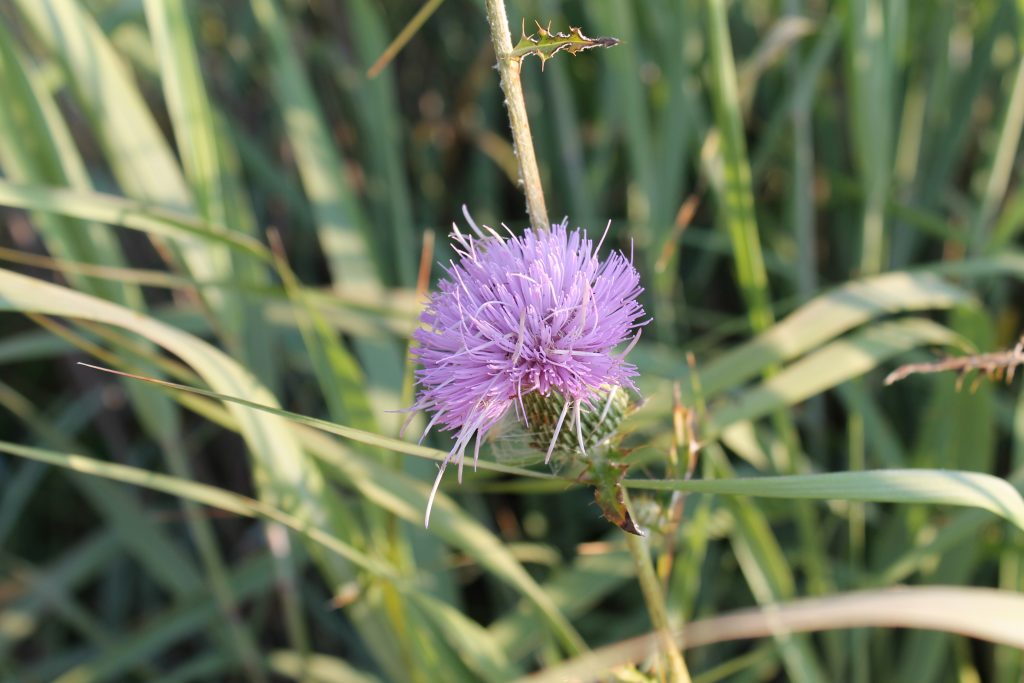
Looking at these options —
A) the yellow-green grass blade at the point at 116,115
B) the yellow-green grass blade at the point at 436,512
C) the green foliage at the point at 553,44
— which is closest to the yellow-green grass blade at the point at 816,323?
the yellow-green grass blade at the point at 436,512

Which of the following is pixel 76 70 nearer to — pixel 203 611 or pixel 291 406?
pixel 291 406

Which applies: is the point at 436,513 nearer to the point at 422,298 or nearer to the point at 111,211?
the point at 422,298

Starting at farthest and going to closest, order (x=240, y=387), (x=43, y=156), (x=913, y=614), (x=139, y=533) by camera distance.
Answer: (x=139, y=533), (x=43, y=156), (x=240, y=387), (x=913, y=614)

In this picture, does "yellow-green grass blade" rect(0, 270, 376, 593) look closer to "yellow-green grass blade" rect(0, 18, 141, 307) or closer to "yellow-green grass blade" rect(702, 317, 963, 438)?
"yellow-green grass blade" rect(0, 18, 141, 307)

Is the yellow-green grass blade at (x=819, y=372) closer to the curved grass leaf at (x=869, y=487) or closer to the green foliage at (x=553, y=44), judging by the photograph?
the curved grass leaf at (x=869, y=487)

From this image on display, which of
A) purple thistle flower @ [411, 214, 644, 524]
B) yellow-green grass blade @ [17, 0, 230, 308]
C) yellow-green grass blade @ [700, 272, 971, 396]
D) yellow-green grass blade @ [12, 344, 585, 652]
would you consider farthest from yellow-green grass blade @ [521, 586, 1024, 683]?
yellow-green grass blade @ [17, 0, 230, 308]

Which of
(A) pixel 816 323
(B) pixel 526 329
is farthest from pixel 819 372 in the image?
(B) pixel 526 329

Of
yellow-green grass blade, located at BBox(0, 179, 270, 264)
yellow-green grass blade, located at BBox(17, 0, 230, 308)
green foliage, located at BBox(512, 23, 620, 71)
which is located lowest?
yellow-green grass blade, located at BBox(0, 179, 270, 264)
